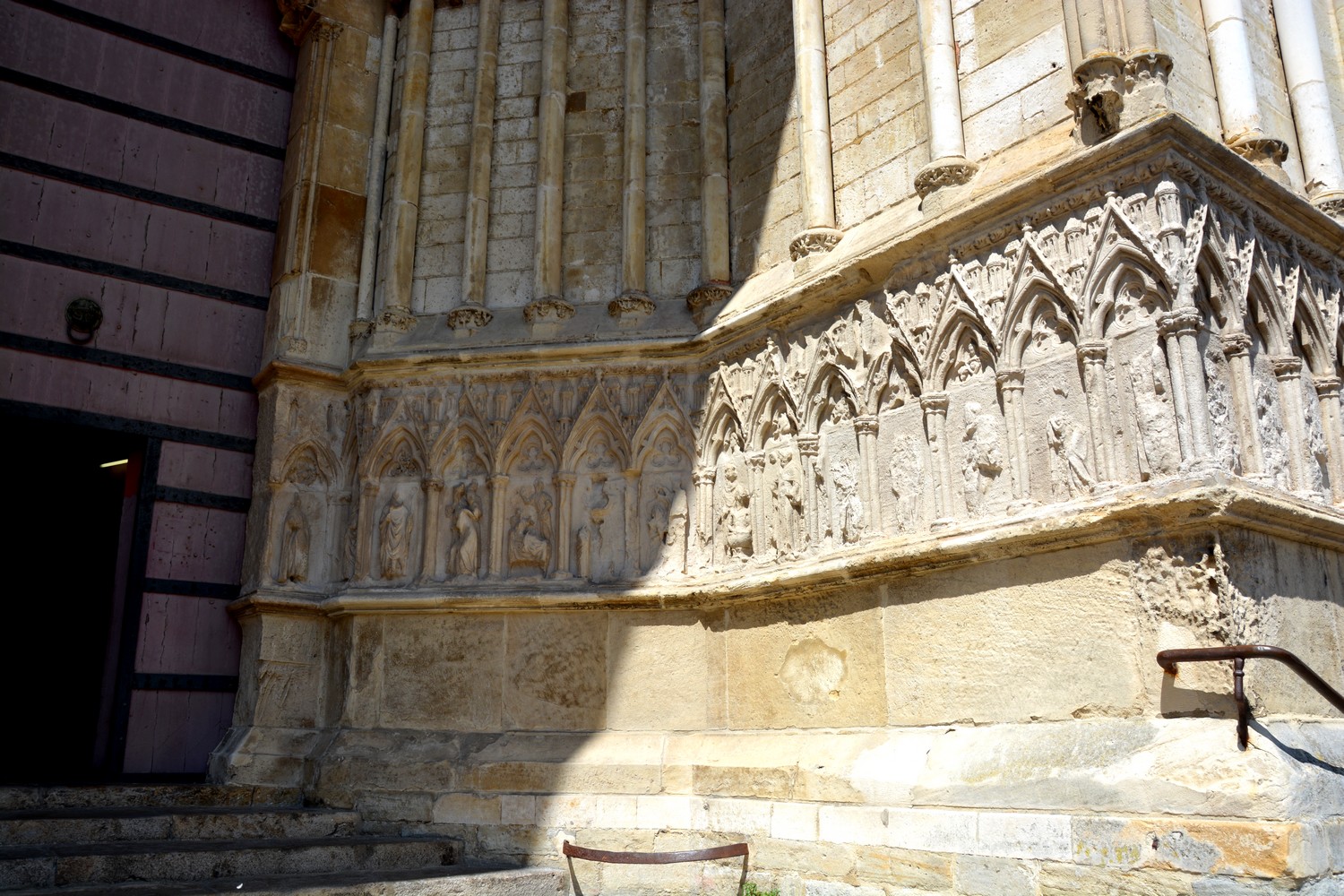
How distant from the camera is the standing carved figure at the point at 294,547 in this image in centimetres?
639

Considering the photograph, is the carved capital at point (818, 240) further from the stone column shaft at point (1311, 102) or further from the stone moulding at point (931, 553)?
the stone column shaft at point (1311, 102)

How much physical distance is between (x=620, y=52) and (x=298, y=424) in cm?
299

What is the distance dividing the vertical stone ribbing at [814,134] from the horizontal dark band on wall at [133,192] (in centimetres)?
343

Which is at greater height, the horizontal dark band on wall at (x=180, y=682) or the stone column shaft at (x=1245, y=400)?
the stone column shaft at (x=1245, y=400)

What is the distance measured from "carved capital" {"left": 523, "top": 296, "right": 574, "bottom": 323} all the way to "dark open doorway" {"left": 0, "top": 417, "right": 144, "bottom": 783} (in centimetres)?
283

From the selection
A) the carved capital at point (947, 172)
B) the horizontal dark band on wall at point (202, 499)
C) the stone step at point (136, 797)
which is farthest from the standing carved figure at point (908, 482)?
the horizontal dark band on wall at point (202, 499)

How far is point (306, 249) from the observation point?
273 inches

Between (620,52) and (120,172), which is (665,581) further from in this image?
(120,172)

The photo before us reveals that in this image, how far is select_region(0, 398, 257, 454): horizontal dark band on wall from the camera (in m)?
6.25

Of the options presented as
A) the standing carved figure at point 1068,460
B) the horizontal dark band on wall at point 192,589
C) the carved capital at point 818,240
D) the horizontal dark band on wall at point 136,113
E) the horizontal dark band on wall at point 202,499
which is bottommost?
the horizontal dark band on wall at point 192,589

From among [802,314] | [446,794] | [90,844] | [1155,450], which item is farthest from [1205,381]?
[90,844]

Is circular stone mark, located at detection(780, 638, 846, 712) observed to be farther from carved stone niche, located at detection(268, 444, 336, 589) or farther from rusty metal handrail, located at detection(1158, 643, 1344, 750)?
carved stone niche, located at detection(268, 444, 336, 589)

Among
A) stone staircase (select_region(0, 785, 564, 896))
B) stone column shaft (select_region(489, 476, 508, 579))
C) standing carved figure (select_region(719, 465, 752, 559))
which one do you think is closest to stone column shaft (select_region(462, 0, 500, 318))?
stone column shaft (select_region(489, 476, 508, 579))

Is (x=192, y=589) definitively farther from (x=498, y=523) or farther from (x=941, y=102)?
(x=941, y=102)
